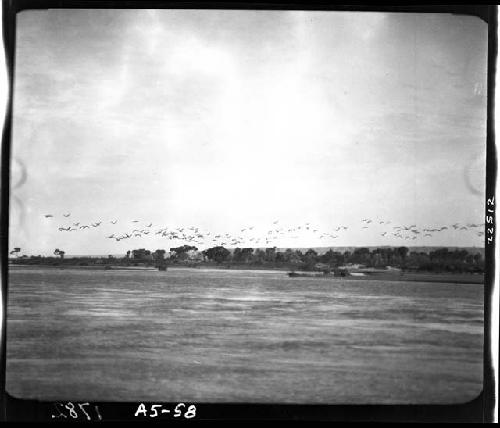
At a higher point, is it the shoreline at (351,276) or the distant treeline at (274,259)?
the distant treeline at (274,259)

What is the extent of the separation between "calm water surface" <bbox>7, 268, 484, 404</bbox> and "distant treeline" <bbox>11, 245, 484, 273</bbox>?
0.05m

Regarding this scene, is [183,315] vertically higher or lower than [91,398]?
higher

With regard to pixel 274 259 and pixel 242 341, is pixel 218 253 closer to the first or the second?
pixel 274 259

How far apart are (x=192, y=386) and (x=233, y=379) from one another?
160mm

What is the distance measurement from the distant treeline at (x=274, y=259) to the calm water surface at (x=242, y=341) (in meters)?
0.05

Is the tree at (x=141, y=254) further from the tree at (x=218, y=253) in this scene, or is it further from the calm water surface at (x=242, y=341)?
the tree at (x=218, y=253)

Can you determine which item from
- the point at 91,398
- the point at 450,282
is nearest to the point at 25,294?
the point at 91,398

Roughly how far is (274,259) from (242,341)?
0.35 metres

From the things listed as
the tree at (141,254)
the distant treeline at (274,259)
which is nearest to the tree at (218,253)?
the distant treeline at (274,259)

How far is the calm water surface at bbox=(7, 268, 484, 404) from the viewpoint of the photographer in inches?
92.3

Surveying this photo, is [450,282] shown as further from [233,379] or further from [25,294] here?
[25,294]

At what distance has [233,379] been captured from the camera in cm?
236

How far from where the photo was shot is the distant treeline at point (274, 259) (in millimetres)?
2416

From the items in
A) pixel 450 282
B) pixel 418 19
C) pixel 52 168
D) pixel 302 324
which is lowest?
pixel 302 324
